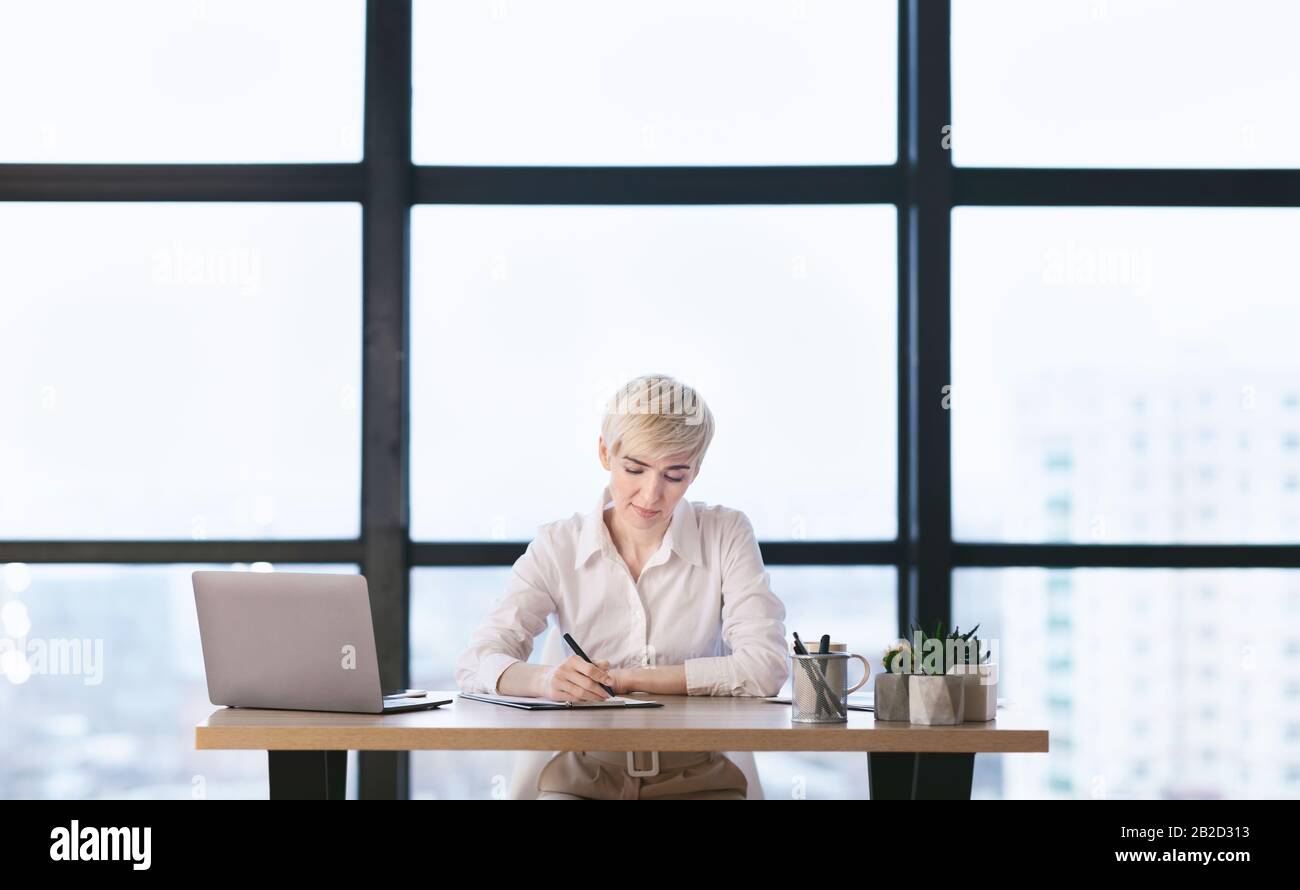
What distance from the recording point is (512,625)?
2.42 m

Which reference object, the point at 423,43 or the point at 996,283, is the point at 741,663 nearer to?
the point at 996,283

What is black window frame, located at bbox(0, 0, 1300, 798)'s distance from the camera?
3260mm

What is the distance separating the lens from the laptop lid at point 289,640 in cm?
189

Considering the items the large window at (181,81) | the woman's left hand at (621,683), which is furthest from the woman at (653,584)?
the large window at (181,81)

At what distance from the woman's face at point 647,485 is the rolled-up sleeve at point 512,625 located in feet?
0.63

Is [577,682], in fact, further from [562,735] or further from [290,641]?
[290,641]

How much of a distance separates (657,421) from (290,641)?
2.65 feet

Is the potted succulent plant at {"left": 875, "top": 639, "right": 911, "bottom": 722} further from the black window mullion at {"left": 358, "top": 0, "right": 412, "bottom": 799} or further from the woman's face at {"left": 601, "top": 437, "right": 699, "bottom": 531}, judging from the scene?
the black window mullion at {"left": 358, "top": 0, "right": 412, "bottom": 799}

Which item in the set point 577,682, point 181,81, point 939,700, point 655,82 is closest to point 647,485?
point 577,682

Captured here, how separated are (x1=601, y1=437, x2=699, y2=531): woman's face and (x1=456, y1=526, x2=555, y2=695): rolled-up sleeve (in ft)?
0.63

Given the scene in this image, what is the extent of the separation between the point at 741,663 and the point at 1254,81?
235 cm

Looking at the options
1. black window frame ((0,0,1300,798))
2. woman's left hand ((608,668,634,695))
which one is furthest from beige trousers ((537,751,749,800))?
black window frame ((0,0,1300,798))
